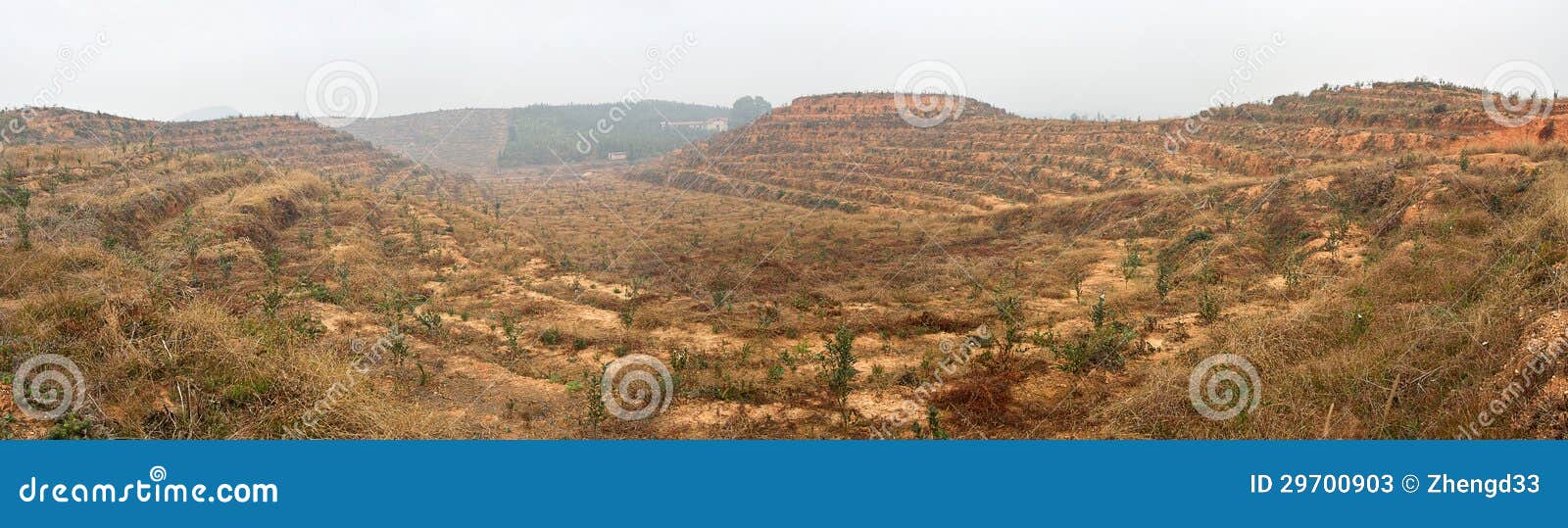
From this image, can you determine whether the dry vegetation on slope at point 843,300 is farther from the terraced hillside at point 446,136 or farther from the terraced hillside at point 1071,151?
the terraced hillside at point 446,136

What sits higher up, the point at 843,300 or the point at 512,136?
the point at 512,136

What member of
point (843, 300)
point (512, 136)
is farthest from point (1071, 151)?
point (512, 136)

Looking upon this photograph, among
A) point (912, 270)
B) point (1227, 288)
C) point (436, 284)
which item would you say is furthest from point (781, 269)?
point (1227, 288)

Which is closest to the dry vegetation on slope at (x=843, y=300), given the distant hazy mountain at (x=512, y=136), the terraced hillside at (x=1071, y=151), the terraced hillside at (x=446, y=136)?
the terraced hillside at (x=1071, y=151)

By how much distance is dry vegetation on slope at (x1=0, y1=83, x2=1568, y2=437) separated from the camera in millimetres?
4824

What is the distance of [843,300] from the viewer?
461 inches

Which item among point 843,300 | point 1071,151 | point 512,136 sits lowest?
point 843,300

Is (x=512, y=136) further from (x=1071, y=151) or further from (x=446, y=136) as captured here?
(x=1071, y=151)

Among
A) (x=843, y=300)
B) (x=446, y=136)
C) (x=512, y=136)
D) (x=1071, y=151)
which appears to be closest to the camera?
(x=843, y=300)

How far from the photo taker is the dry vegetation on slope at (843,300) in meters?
4.82

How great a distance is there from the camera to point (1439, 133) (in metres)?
21.7

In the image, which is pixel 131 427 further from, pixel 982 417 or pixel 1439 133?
pixel 1439 133

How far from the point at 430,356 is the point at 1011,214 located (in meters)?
19.8

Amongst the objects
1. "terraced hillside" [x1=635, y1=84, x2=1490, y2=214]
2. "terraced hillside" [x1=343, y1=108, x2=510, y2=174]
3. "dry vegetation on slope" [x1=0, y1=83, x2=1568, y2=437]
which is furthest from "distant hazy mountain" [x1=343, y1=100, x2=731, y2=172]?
"dry vegetation on slope" [x1=0, y1=83, x2=1568, y2=437]
